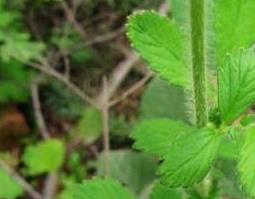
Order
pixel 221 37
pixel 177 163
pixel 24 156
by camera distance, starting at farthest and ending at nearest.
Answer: pixel 24 156, pixel 221 37, pixel 177 163

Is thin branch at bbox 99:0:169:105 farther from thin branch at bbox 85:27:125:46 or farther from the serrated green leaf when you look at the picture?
the serrated green leaf

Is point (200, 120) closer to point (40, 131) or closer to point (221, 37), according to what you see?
point (221, 37)

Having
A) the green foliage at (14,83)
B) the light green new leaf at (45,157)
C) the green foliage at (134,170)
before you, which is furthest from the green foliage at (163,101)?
the green foliage at (14,83)

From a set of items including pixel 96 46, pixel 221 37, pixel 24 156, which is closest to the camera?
pixel 221 37

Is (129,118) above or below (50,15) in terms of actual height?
below

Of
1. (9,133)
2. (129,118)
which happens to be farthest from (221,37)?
(9,133)

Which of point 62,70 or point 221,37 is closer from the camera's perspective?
point 221,37

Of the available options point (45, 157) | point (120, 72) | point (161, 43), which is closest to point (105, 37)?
point (120, 72)

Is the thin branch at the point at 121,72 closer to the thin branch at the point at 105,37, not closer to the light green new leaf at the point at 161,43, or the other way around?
the thin branch at the point at 105,37

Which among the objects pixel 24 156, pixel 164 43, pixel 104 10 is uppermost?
pixel 104 10
